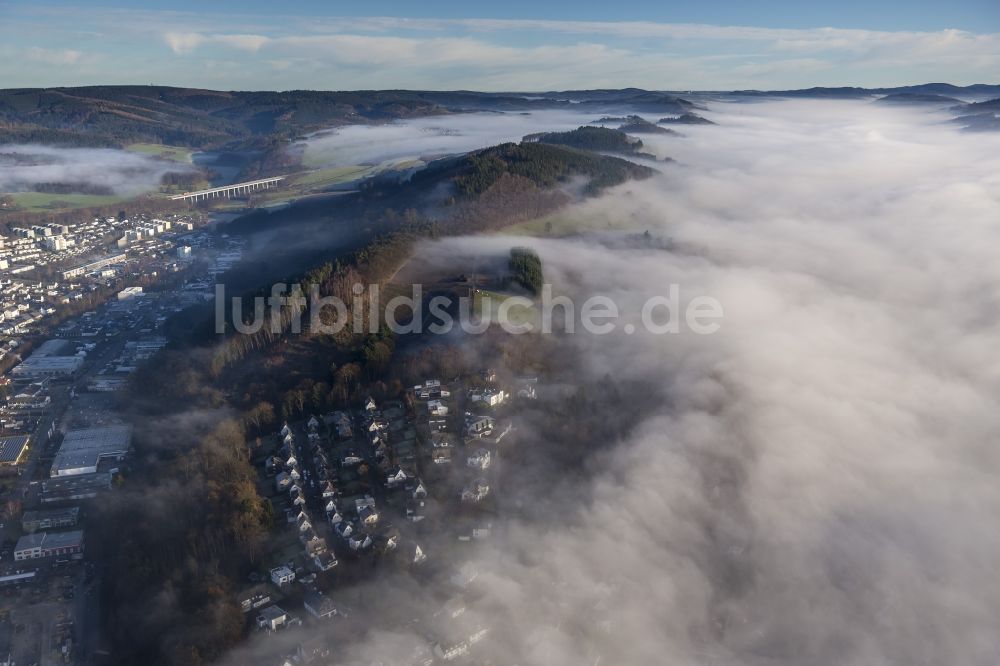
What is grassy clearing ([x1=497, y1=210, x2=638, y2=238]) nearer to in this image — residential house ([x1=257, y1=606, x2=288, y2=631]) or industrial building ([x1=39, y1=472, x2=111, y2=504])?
industrial building ([x1=39, y1=472, x2=111, y2=504])

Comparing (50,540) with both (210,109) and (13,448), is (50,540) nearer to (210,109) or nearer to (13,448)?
(13,448)

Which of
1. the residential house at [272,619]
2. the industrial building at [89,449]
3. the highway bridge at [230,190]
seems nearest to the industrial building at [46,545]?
the industrial building at [89,449]

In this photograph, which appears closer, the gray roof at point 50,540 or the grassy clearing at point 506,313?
the gray roof at point 50,540

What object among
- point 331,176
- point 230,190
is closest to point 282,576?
point 331,176

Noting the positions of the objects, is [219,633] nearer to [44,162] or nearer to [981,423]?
[981,423]

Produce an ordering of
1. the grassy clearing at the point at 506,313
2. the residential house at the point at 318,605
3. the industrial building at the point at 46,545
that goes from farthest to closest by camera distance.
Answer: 1. the grassy clearing at the point at 506,313
2. the industrial building at the point at 46,545
3. the residential house at the point at 318,605

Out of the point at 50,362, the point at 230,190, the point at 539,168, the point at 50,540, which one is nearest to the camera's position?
the point at 50,540

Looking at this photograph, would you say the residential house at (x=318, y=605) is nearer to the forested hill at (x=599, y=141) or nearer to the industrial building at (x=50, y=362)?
the industrial building at (x=50, y=362)
